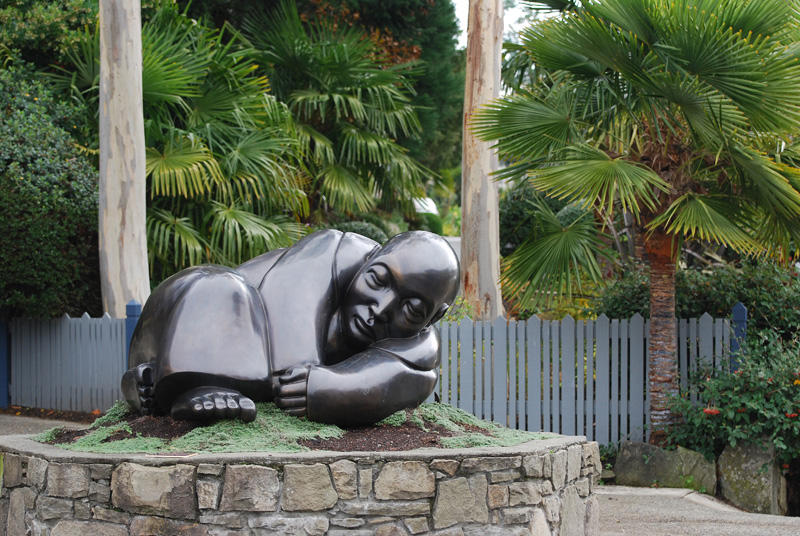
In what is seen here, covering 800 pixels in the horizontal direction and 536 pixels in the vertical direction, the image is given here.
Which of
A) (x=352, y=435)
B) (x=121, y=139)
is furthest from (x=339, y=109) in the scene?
(x=352, y=435)

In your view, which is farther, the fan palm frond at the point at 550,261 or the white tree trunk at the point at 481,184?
the white tree trunk at the point at 481,184

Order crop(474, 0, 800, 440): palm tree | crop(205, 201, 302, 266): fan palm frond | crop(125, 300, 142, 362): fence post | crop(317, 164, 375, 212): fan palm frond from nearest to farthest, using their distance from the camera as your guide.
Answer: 1. crop(474, 0, 800, 440): palm tree
2. crop(125, 300, 142, 362): fence post
3. crop(205, 201, 302, 266): fan palm frond
4. crop(317, 164, 375, 212): fan palm frond

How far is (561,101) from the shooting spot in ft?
25.8

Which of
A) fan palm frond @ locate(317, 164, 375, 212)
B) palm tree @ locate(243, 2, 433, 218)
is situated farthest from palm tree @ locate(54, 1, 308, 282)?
palm tree @ locate(243, 2, 433, 218)

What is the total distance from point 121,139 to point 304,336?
5832mm

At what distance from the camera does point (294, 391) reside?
439cm

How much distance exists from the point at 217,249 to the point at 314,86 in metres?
4.52

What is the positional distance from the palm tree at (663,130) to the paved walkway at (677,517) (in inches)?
43.0

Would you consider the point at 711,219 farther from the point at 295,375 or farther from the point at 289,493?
the point at 289,493

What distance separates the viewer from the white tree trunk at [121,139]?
9.41 m

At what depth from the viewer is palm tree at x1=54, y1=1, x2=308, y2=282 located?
10531 millimetres

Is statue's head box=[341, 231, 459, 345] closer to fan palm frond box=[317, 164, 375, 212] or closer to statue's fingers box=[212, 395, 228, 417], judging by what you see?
statue's fingers box=[212, 395, 228, 417]

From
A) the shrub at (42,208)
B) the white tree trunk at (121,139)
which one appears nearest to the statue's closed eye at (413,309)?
the white tree trunk at (121,139)

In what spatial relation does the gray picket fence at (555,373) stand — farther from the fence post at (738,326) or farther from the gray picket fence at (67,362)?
the gray picket fence at (67,362)
